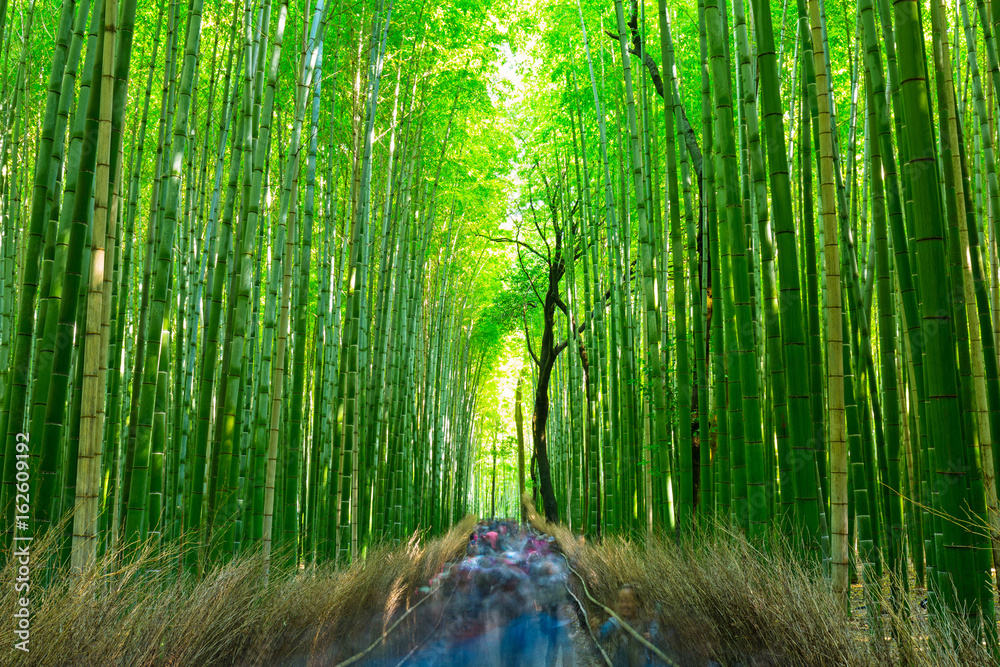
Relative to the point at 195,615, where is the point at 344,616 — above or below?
below

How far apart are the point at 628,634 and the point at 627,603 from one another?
27cm

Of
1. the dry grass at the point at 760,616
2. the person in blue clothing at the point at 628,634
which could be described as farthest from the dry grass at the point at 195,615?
the dry grass at the point at 760,616

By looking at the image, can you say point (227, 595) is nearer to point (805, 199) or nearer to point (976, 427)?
point (976, 427)

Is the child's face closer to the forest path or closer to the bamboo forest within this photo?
the bamboo forest

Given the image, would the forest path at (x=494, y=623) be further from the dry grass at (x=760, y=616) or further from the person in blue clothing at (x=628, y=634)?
the dry grass at (x=760, y=616)

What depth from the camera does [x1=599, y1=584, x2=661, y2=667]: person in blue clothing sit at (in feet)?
7.97

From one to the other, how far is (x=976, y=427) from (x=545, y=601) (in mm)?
3283

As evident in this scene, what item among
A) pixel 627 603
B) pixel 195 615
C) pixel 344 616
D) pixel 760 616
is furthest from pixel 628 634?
pixel 195 615

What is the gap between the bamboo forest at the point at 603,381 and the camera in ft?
5.18

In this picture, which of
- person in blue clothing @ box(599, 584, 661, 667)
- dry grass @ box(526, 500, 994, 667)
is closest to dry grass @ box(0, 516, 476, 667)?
person in blue clothing @ box(599, 584, 661, 667)

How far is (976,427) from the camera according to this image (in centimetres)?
157

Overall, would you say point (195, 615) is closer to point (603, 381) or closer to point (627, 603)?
point (627, 603)

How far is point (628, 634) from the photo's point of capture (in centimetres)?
271

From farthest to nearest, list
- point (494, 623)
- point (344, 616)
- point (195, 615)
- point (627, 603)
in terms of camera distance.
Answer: point (494, 623) < point (627, 603) < point (344, 616) < point (195, 615)
